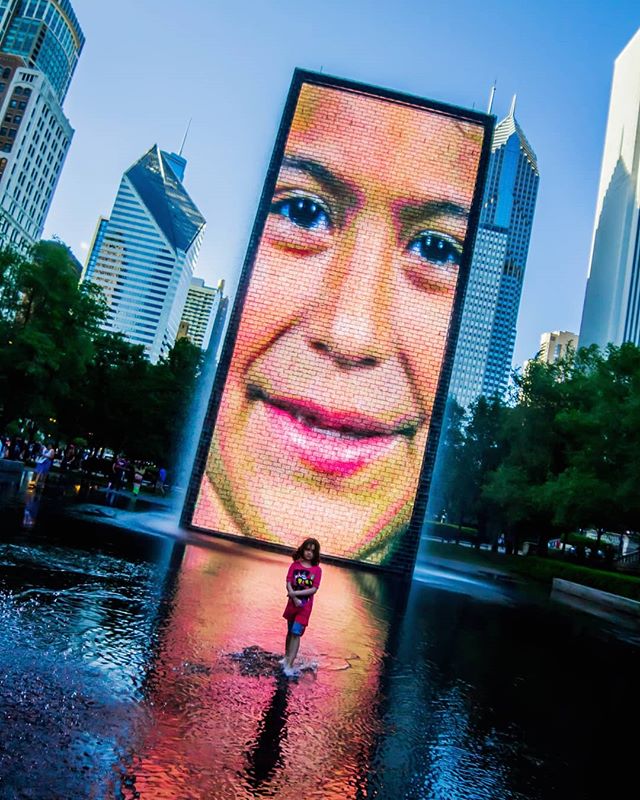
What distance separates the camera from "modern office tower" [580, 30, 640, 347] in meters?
Result: 101

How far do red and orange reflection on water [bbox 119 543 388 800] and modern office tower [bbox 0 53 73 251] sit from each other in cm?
8636

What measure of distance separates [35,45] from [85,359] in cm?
10698

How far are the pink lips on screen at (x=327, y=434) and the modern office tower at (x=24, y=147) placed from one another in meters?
77.9

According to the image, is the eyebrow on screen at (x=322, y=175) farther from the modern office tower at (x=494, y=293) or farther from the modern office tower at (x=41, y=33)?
the modern office tower at (x=494, y=293)

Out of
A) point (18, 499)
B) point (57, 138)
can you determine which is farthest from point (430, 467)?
point (57, 138)

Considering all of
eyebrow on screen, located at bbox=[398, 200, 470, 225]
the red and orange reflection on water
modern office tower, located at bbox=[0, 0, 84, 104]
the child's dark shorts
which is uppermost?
modern office tower, located at bbox=[0, 0, 84, 104]

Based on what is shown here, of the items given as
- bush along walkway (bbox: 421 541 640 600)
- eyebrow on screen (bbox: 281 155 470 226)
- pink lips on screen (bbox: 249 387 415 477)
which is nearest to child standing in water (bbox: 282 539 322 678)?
pink lips on screen (bbox: 249 387 415 477)

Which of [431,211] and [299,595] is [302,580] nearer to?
[299,595]

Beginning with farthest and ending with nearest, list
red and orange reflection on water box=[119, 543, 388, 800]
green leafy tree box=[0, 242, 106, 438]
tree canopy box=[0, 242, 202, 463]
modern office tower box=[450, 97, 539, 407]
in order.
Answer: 1. modern office tower box=[450, 97, 539, 407]
2. tree canopy box=[0, 242, 202, 463]
3. green leafy tree box=[0, 242, 106, 438]
4. red and orange reflection on water box=[119, 543, 388, 800]

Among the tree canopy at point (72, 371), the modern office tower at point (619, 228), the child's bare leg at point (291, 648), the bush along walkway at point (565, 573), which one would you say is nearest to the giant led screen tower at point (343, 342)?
the child's bare leg at point (291, 648)

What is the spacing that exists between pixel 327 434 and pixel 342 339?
2.54m

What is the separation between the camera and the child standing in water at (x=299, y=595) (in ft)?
19.5

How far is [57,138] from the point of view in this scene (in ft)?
329

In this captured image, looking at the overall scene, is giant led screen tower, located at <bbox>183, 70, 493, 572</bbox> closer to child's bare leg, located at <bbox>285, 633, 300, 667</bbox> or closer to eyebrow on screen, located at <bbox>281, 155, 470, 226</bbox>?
eyebrow on screen, located at <bbox>281, 155, 470, 226</bbox>
